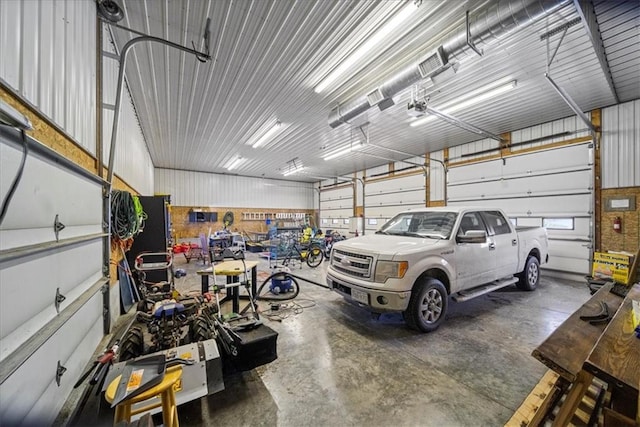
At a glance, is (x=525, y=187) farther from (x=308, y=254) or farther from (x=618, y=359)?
(x=618, y=359)

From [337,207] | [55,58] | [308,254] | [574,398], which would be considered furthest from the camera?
[337,207]

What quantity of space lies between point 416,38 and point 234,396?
16.8 ft

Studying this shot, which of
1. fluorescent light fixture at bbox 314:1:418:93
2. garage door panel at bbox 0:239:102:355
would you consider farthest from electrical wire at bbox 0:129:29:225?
fluorescent light fixture at bbox 314:1:418:93

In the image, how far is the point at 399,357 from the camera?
9.05ft

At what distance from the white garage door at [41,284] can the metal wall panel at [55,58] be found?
47cm

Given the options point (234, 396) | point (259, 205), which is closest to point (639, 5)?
point (234, 396)

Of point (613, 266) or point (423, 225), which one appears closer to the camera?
point (423, 225)

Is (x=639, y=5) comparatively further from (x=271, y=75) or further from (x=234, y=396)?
(x=234, y=396)

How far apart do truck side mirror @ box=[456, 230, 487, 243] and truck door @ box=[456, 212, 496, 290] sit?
95mm

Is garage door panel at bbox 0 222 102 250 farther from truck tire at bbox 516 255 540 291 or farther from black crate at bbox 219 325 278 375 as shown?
truck tire at bbox 516 255 540 291

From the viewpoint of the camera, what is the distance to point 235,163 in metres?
12.1

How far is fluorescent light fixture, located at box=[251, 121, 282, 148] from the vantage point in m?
7.12

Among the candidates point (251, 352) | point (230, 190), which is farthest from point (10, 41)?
point (230, 190)

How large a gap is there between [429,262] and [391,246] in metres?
0.55
